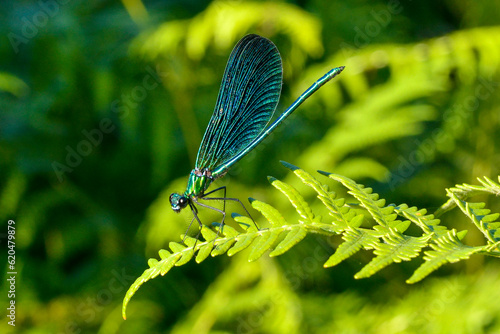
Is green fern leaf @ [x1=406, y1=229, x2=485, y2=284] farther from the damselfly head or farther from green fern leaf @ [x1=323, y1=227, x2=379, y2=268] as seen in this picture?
the damselfly head

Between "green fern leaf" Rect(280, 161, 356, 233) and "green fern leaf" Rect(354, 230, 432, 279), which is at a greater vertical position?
"green fern leaf" Rect(280, 161, 356, 233)

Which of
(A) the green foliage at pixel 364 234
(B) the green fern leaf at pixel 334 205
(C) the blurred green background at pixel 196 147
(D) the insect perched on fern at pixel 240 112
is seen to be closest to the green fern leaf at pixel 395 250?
(A) the green foliage at pixel 364 234

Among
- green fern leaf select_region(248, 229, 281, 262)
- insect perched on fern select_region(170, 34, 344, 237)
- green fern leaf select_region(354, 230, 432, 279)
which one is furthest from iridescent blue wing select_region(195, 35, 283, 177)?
green fern leaf select_region(354, 230, 432, 279)

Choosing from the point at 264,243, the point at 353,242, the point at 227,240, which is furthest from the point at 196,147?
the point at 353,242

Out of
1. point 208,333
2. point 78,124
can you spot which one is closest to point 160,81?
point 78,124

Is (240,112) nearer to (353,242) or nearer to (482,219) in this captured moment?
(353,242)

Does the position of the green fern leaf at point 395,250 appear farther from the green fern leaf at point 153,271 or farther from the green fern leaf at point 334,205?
the green fern leaf at point 153,271

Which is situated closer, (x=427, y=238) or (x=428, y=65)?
(x=427, y=238)

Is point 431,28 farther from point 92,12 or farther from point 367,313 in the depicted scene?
point 92,12
